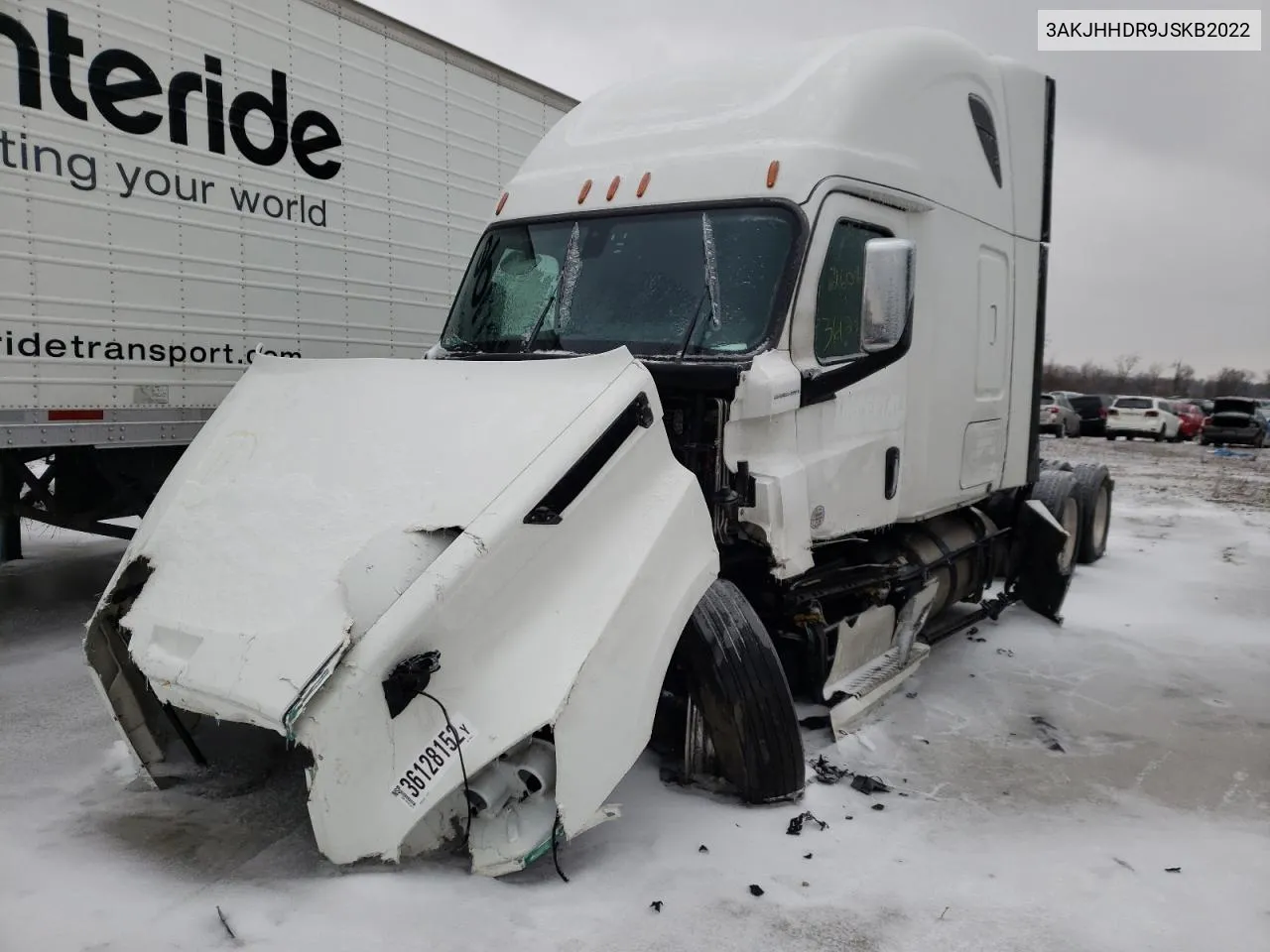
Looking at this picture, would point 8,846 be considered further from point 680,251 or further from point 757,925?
point 680,251

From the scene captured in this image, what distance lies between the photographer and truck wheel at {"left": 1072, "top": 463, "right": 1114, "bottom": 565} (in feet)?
30.7

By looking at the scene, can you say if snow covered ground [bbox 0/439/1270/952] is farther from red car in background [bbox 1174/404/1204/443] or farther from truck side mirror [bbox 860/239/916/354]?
red car in background [bbox 1174/404/1204/443]

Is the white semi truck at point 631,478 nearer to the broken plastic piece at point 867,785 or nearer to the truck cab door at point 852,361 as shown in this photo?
the truck cab door at point 852,361

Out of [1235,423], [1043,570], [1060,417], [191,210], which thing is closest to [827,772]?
[1043,570]

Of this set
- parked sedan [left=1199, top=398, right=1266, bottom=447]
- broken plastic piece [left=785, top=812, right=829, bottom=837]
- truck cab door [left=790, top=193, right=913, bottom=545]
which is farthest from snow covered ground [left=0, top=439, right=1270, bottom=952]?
parked sedan [left=1199, top=398, right=1266, bottom=447]

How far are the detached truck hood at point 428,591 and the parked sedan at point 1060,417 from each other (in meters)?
28.7

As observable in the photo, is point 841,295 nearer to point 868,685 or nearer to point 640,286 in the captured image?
point 640,286

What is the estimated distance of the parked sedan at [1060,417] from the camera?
3028cm

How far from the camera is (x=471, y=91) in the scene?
779cm

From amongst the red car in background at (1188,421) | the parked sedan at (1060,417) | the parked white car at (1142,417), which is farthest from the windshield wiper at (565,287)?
the red car in background at (1188,421)

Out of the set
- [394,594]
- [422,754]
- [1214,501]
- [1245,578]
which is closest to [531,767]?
[422,754]

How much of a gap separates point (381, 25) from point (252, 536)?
5100 millimetres

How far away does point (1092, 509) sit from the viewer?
Answer: 941 cm

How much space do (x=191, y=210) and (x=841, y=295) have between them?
4111mm
